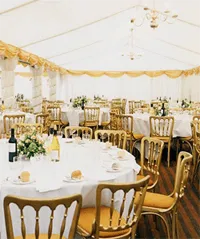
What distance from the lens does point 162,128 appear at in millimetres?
6945

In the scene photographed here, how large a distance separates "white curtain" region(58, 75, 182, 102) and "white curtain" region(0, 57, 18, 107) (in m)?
7.96

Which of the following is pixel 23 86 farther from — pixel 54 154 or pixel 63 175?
pixel 63 175

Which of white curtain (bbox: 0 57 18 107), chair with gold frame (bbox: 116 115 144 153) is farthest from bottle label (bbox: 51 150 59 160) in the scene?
white curtain (bbox: 0 57 18 107)

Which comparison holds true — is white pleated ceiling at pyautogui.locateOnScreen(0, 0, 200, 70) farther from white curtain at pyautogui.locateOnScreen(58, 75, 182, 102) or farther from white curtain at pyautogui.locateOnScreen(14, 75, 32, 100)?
white curtain at pyautogui.locateOnScreen(14, 75, 32, 100)

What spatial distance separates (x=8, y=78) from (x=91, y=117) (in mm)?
2983

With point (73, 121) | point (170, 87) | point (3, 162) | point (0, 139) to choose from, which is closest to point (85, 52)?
point (170, 87)

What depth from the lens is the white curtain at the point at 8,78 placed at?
10188 mm

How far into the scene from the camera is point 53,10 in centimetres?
823

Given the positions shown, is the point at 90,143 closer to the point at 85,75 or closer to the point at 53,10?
the point at 53,10

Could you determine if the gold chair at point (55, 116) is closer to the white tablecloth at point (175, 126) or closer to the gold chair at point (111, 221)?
the white tablecloth at point (175, 126)

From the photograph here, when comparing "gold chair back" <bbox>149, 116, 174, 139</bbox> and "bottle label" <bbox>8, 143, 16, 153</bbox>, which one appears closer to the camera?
"bottle label" <bbox>8, 143, 16, 153</bbox>

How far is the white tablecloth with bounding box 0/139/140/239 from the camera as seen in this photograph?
2.60 meters

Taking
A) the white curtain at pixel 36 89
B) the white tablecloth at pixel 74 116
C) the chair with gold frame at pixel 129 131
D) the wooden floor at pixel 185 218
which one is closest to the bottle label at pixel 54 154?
the wooden floor at pixel 185 218

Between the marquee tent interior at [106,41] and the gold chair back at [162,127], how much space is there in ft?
7.33
